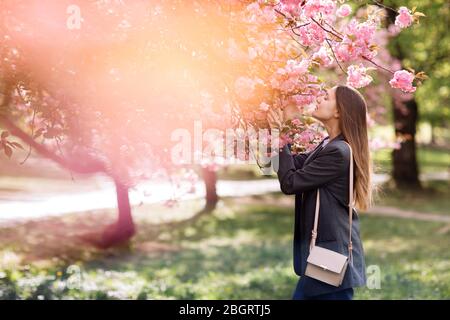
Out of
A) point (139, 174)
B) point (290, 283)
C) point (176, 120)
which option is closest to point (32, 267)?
point (139, 174)

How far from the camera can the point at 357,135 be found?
14.5ft

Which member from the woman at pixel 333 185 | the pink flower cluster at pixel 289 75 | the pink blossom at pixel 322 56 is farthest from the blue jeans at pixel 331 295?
the pink blossom at pixel 322 56

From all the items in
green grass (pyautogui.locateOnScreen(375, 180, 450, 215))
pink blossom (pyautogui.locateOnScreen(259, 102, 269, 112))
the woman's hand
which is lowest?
green grass (pyautogui.locateOnScreen(375, 180, 450, 215))

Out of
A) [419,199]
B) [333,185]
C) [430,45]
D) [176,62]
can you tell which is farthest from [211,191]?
[333,185]

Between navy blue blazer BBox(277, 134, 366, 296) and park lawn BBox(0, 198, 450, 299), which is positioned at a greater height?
navy blue blazer BBox(277, 134, 366, 296)

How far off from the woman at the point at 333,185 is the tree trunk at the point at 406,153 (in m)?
17.7

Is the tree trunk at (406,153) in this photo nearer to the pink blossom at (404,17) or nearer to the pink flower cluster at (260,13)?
the pink blossom at (404,17)

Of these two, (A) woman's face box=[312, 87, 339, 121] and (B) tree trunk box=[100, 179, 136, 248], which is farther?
(B) tree trunk box=[100, 179, 136, 248]

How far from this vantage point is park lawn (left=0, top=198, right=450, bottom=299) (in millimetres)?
8016

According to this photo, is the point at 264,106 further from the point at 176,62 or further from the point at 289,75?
the point at 176,62

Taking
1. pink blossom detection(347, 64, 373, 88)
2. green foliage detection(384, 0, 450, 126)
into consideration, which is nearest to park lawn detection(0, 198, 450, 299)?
pink blossom detection(347, 64, 373, 88)

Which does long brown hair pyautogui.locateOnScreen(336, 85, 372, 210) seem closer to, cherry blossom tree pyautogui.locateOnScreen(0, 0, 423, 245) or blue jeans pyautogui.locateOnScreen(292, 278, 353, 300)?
cherry blossom tree pyautogui.locateOnScreen(0, 0, 423, 245)

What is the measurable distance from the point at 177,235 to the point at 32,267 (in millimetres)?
5311

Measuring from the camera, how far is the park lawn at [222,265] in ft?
26.3
